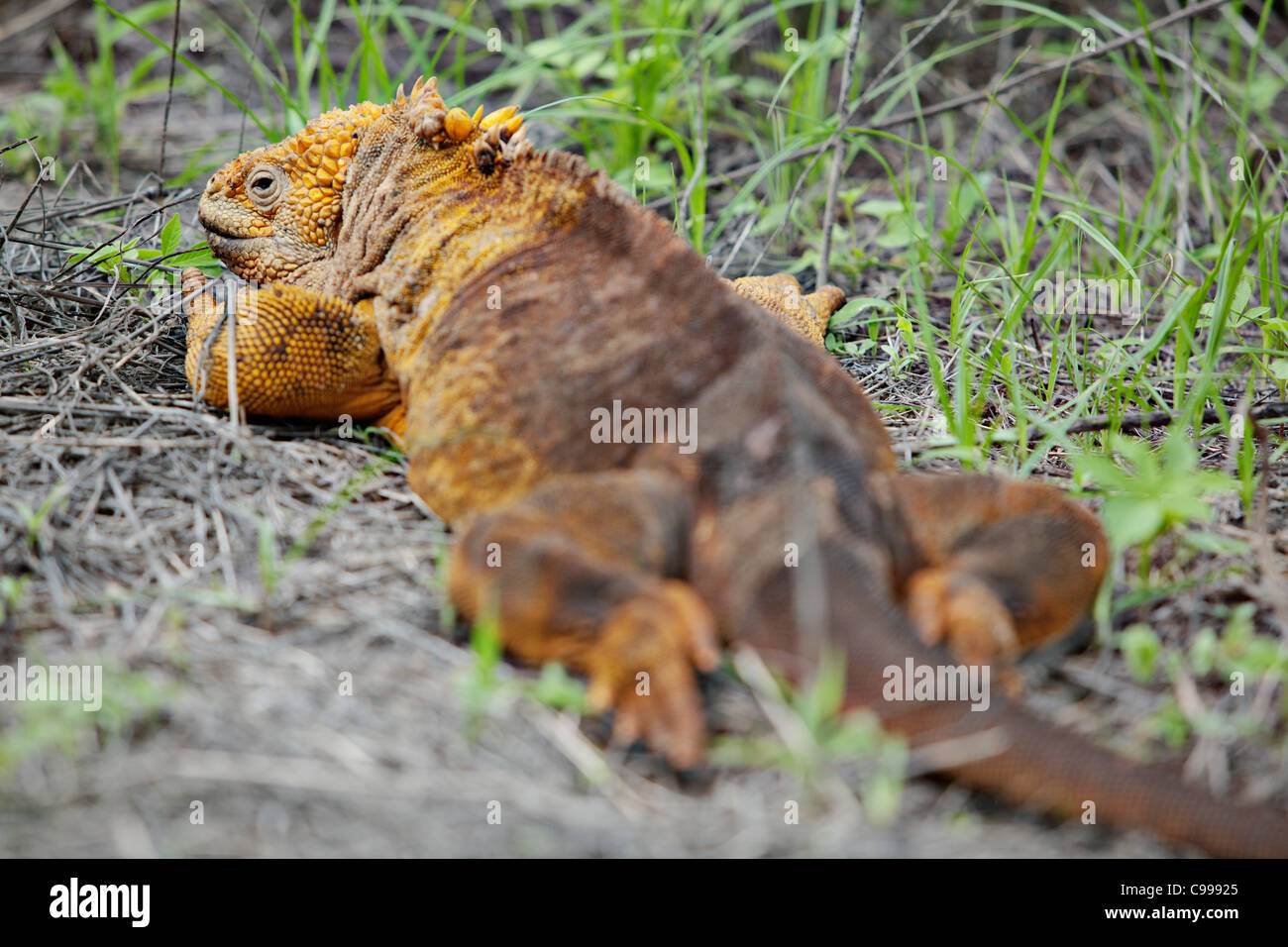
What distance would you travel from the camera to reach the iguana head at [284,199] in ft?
12.2

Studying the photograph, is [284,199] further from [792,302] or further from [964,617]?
[964,617]

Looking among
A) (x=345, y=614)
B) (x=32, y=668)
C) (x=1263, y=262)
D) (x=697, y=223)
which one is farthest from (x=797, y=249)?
(x=32, y=668)

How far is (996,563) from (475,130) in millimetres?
2162

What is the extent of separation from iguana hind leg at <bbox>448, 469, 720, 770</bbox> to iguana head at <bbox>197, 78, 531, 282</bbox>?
1595mm

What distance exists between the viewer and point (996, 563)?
260 centimetres

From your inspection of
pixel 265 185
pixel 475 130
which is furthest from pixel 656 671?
pixel 265 185

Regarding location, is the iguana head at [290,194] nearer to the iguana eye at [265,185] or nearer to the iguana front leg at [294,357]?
the iguana eye at [265,185]

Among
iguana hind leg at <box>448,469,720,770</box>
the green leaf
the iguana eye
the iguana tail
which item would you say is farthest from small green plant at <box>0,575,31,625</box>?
the iguana tail

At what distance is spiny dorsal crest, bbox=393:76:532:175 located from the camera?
345cm

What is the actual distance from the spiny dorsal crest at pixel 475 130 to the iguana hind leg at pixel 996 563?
1.67 meters

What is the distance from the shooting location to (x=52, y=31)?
23.5 feet

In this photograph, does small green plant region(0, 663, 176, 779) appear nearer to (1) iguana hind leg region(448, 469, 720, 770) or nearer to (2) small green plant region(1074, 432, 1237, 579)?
(1) iguana hind leg region(448, 469, 720, 770)

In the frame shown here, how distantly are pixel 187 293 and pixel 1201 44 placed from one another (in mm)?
6325

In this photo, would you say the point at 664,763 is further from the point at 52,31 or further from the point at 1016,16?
the point at 52,31
